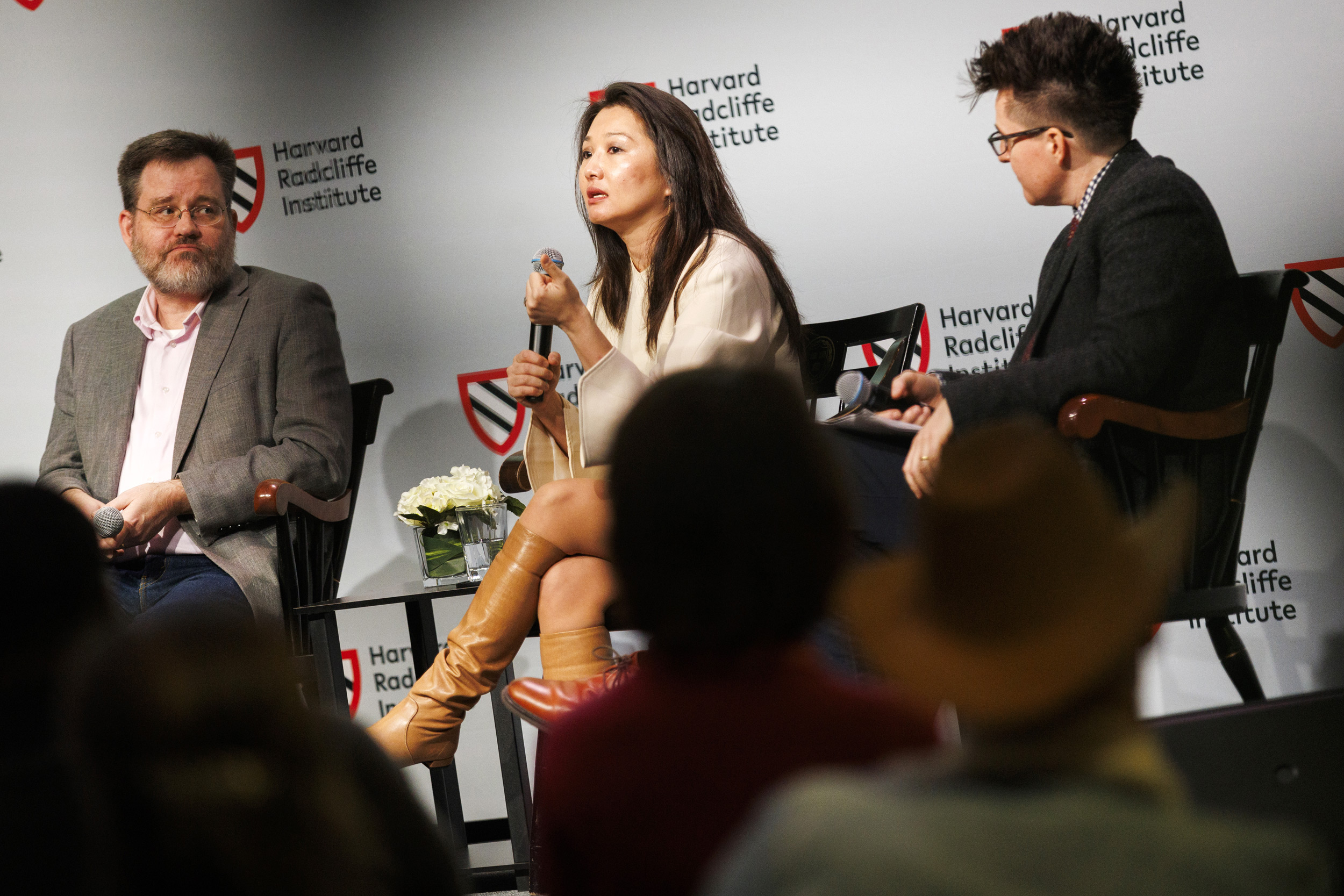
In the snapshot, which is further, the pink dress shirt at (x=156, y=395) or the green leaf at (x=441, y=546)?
the pink dress shirt at (x=156, y=395)

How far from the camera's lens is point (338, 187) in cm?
384

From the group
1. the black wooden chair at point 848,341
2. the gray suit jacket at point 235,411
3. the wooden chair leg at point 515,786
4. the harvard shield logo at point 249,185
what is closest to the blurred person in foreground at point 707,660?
the wooden chair leg at point 515,786

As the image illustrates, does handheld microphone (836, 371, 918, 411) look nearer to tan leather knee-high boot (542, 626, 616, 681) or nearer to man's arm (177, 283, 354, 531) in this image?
tan leather knee-high boot (542, 626, 616, 681)

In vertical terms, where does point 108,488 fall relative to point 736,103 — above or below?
below

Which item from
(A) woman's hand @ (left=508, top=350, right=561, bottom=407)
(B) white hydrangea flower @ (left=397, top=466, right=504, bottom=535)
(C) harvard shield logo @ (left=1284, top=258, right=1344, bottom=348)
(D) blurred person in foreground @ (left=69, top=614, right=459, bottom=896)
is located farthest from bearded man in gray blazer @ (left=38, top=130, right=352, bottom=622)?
(C) harvard shield logo @ (left=1284, top=258, right=1344, bottom=348)

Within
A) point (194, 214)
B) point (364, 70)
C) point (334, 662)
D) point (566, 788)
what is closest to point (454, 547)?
point (334, 662)

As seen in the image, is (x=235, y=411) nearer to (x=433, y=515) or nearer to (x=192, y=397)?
(x=192, y=397)

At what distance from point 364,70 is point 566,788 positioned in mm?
3334

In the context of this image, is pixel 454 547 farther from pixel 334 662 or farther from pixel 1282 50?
pixel 1282 50

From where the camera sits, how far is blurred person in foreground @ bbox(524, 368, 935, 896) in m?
0.97

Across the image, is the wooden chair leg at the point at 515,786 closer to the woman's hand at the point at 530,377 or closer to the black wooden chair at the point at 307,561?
the black wooden chair at the point at 307,561

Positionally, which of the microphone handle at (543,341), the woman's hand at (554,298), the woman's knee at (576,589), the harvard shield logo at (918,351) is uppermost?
the woman's hand at (554,298)

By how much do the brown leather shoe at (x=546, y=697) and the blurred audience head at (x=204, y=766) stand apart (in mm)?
1243

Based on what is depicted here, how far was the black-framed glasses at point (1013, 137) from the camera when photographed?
8.51ft
